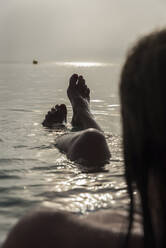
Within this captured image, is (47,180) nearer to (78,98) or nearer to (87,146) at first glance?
(87,146)

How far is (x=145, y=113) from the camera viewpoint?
1.11m

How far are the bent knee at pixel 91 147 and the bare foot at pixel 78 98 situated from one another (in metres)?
1.98

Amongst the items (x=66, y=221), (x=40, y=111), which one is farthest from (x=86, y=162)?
(x=40, y=111)

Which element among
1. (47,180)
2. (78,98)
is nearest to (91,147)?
(47,180)

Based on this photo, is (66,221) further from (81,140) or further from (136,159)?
(81,140)

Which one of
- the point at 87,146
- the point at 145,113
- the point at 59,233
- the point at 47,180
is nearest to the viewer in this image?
the point at 145,113

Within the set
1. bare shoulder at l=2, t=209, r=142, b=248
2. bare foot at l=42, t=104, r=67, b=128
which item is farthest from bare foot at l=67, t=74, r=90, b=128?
bare shoulder at l=2, t=209, r=142, b=248

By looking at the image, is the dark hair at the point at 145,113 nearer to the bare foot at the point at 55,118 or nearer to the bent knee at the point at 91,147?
the bent knee at the point at 91,147

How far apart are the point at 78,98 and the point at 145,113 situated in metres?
5.69

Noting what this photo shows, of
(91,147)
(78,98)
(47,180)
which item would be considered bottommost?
(47,180)

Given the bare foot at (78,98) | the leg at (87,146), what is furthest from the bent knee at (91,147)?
the bare foot at (78,98)

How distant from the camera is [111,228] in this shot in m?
1.45

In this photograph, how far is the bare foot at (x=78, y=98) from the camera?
627 centimetres

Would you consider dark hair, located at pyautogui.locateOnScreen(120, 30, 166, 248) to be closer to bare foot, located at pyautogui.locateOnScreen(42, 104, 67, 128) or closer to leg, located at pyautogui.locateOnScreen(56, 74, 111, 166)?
leg, located at pyautogui.locateOnScreen(56, 74, 111, 166)
